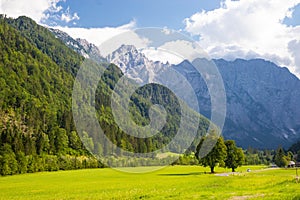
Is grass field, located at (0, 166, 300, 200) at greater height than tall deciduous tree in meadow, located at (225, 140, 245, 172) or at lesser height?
lesser

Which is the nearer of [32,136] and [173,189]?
A: [173,189]

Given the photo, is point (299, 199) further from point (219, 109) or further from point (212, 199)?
point (219, 109)

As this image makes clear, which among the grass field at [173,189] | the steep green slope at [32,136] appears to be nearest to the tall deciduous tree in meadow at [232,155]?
the grass field at [173,189]

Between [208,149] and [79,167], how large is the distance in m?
59.7

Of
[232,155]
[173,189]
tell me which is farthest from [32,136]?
[173,189]

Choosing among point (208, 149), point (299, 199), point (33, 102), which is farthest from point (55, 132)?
point (299, 199)

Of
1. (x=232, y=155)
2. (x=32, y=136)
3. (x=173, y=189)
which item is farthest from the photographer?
(x=32, y=136)

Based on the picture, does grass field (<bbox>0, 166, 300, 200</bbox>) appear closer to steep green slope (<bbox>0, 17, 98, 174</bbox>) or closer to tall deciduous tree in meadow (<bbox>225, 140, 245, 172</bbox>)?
tall deciduous tree in meadow (<bbox>225, 140, 245, 172</bbox>)

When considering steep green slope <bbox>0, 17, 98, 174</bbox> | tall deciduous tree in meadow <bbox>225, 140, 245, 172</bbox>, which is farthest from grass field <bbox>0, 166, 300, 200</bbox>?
steep green slope <bbox>0, 17, 98, 174</bbox>

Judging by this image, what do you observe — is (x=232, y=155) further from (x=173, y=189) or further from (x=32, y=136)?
(x=32, y=136)

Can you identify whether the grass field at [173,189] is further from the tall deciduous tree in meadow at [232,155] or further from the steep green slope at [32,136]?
the steep green slope at [32,136]

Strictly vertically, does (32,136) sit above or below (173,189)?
above

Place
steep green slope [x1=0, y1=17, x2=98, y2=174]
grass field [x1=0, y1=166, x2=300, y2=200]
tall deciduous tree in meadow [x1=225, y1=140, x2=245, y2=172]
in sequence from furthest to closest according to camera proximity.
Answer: steep green slope [x1=0, y1=17, x2=98, y2=174], tall deciduous tree in meadow [x1=225, y1=140, x2=245, y2=172], grass field [x1=0, y1=166, x2=300, y2=200]

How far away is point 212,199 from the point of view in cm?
2405
